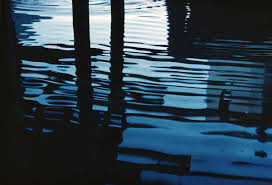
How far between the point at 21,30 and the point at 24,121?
4.65 meters

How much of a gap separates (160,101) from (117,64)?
4.70 ft

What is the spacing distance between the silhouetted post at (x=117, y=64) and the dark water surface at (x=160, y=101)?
0.05 ft

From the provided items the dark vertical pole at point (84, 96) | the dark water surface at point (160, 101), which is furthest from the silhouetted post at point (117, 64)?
the dark vertical pole at point (84, 96)

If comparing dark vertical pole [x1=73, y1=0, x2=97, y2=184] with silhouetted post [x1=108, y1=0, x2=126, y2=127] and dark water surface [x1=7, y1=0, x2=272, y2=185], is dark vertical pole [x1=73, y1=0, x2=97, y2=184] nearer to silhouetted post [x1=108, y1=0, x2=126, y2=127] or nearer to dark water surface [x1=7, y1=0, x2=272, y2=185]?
dark water surface [x1=7, y1=0, x2=272, y2=185]

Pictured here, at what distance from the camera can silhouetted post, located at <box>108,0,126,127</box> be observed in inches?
144

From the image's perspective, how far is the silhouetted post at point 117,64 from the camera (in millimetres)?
3648

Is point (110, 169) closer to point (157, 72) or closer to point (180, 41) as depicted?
point (157, 72)

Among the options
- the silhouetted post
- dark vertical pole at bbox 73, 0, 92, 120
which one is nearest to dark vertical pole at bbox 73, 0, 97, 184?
dark vertical pole at bbox 73, 0, 92, 120

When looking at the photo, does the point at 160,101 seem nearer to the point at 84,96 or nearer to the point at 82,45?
the point at 84,96

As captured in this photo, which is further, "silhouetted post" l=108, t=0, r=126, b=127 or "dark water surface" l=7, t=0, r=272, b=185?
"silhouetted post" l=108, t=0, r=126, b=127

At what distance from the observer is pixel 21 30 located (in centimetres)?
737

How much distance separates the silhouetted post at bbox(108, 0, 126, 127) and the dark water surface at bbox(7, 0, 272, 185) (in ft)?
0.05

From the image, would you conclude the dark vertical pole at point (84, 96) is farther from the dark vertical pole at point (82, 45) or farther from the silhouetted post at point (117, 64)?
the silhouetted post at point (117, 64)

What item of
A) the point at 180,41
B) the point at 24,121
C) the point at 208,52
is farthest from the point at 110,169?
the point at 180,41
